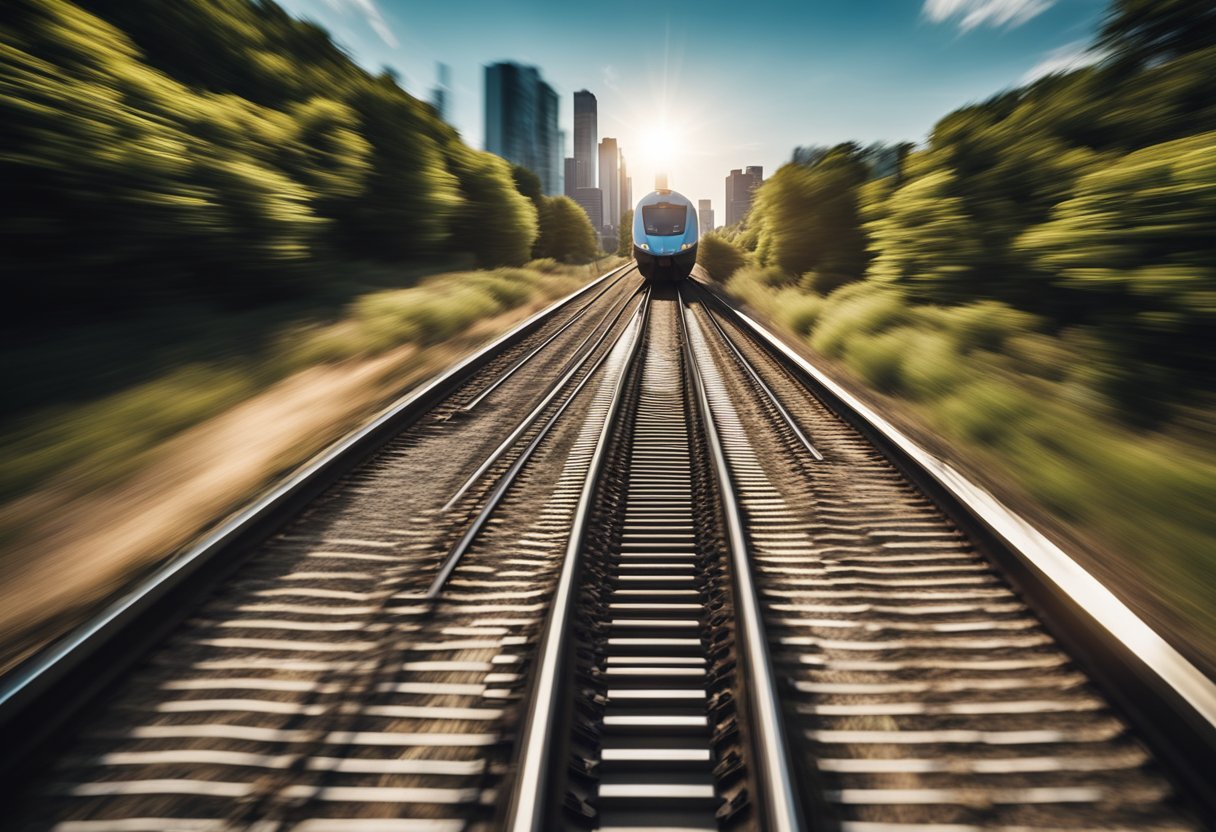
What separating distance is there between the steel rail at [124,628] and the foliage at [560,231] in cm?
4473

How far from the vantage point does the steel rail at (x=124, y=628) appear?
2.55m

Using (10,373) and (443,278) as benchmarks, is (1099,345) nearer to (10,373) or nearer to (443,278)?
(10,373)

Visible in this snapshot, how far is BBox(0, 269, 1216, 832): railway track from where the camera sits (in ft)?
7.79

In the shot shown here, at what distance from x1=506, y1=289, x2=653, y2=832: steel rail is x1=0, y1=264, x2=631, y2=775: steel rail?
7.24ft

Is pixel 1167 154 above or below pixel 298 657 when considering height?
above

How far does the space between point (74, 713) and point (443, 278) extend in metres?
17.3

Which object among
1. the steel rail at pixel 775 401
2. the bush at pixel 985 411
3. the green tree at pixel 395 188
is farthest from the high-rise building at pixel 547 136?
the bush at pixel 985 411

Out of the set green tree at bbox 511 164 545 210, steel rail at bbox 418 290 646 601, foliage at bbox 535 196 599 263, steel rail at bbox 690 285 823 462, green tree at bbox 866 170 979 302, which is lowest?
steel rail at bbox 418 290 646 601

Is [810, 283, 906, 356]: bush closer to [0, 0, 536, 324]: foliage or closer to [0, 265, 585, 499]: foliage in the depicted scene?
[0, 265, 585, 499]: foliage

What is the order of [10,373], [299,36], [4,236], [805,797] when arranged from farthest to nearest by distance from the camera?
[299,36] < [4,236] < [10,373] < [805,797]

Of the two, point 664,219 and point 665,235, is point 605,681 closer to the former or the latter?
point 665,235

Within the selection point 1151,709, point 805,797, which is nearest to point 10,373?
point 805,797

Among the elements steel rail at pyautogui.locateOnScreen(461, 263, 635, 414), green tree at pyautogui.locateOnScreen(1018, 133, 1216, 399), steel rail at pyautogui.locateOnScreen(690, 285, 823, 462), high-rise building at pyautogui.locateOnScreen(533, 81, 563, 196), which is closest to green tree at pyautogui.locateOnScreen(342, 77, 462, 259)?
steel rail at pyautogui.locateOnScreen(461, 263, 635, 414)

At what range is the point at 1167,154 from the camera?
21.6 feet
